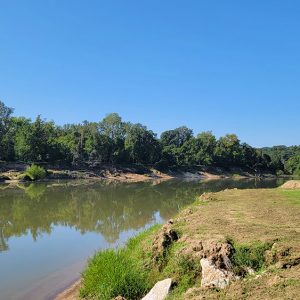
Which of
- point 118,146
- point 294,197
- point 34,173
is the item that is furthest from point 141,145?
point 294,197

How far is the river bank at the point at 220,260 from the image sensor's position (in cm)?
763

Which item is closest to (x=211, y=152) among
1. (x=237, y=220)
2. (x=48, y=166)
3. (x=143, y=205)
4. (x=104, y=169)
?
(x=104, y=169)

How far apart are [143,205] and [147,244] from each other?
2351 cm

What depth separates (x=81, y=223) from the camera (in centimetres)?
2612

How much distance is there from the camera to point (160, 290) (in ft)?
29.6

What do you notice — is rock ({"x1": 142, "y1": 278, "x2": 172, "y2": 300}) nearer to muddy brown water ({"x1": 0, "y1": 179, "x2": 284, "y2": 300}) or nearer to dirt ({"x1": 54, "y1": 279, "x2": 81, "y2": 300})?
dirt ({"x1": 54, "y1": 279, "x2": 81, "y2": 300})

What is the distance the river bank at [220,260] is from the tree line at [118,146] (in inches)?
2784

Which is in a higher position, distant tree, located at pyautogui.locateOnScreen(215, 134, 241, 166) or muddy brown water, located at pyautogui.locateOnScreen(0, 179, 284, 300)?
distant tree, located at pyautogui.locateOnScreen(215, 134, 241, 166)

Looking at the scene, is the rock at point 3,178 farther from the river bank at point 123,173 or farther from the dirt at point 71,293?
the dirt at point 71,293

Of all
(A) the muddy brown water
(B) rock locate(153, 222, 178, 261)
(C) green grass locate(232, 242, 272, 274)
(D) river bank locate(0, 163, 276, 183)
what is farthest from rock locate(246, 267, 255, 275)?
(D) river bank locate(0, 163, 276, 183)

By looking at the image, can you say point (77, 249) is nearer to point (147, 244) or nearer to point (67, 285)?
point (67, 285)

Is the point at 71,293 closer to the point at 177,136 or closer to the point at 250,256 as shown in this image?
the point at 250,256

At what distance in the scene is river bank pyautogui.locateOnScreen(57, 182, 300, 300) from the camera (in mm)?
7629

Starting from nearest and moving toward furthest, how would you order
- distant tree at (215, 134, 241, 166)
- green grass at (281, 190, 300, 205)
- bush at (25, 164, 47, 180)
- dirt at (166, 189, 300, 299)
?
1. dirt at (166, 189, 300, 299)
2. green grass at (281, 190, 300, 205)
3. bush at (25, 164, 47, 180)
4. distant tree at (215, 134, 241, 166)
